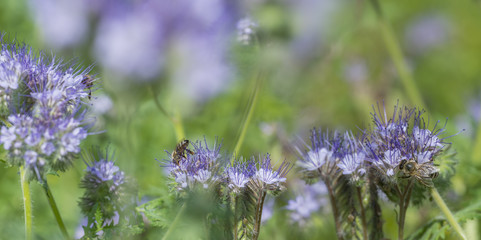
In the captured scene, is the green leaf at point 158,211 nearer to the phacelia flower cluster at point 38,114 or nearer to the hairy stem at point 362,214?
the phacelia flower cluster at point 38,114

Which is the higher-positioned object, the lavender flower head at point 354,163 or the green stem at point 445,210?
the lavender flower head at point 354,163

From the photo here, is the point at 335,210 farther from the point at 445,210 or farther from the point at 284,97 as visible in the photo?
the point at 284,97

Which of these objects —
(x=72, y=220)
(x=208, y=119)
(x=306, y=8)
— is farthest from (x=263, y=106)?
(x=306, y=8)

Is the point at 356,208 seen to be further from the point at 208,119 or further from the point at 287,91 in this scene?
the point at 287,91

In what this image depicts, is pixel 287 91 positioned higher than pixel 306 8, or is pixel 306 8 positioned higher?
pixel 306 8

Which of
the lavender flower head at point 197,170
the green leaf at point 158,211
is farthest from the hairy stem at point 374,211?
the green leaf at point 158,211
